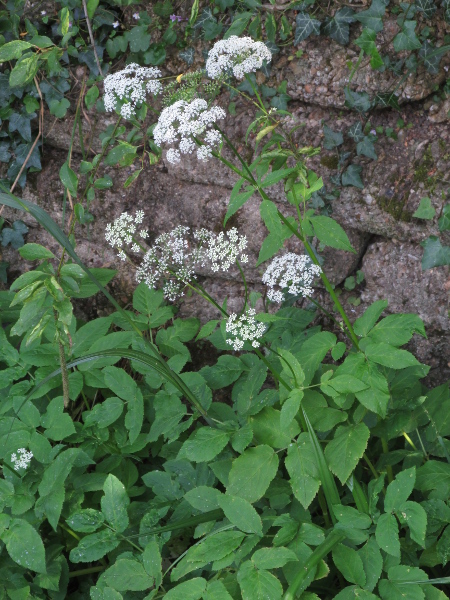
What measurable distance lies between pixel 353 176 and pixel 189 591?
1.77 m

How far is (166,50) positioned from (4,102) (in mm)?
910

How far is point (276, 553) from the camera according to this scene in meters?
1.66

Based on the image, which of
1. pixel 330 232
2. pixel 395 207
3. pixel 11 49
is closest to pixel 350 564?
pixel 330 232

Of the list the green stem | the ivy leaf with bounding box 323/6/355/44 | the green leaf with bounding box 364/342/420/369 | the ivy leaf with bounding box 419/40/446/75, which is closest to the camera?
the green stem

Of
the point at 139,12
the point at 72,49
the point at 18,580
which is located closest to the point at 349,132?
the point at 139,12

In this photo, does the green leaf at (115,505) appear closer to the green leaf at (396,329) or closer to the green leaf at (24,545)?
the green leaf at (24,545)

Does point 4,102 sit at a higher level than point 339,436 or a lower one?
higher

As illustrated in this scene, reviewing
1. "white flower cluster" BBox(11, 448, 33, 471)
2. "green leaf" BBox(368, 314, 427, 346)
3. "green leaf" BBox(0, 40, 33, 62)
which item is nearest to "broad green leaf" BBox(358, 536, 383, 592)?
"green leaf" BBox(368, 314, 427, 346)

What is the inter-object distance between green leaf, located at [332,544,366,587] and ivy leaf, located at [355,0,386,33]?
2.00 meters

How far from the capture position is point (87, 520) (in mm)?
2010

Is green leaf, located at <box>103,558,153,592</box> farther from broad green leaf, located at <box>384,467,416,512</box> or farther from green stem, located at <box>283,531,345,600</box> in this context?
broad green leaf, located at <box>384,467,416,512</box>

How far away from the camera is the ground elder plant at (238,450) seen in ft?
5.70

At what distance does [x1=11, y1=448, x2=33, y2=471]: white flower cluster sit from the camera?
7.02 ft

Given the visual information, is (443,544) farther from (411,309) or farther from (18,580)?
(18,580)
